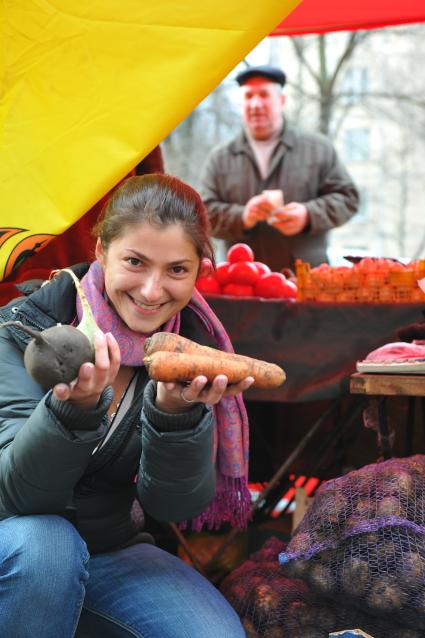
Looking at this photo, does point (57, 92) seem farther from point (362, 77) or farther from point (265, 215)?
point (362, 77)

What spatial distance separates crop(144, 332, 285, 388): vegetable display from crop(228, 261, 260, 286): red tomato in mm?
1368

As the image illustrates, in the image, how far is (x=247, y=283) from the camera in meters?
3.22

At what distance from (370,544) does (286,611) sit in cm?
34

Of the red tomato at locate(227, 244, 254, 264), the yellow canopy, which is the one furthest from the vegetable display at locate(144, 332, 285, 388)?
the red tomato at locate(227, 244, 254, 264)

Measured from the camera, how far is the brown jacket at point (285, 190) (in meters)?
4.52

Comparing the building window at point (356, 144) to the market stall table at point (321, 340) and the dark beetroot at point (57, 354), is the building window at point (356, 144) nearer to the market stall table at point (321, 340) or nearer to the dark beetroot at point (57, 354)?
the market stall table at point (321, 340)

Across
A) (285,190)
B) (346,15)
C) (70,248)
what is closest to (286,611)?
(70,248)

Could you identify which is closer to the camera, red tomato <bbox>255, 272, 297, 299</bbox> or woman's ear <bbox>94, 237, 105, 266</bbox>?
woman's ear <bbox>94, 237, 105, 266</bbox>

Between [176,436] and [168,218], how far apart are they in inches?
21.4

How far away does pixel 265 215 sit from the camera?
159 inches

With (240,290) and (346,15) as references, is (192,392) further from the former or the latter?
(346,15)

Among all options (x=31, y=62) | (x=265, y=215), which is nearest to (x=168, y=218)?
(x=31, y=62)

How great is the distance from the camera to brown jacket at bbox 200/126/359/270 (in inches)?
178

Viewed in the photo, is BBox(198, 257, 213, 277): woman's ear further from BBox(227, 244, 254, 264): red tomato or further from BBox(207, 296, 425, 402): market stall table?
BBox(227, 244, 254, 264): red tomato
